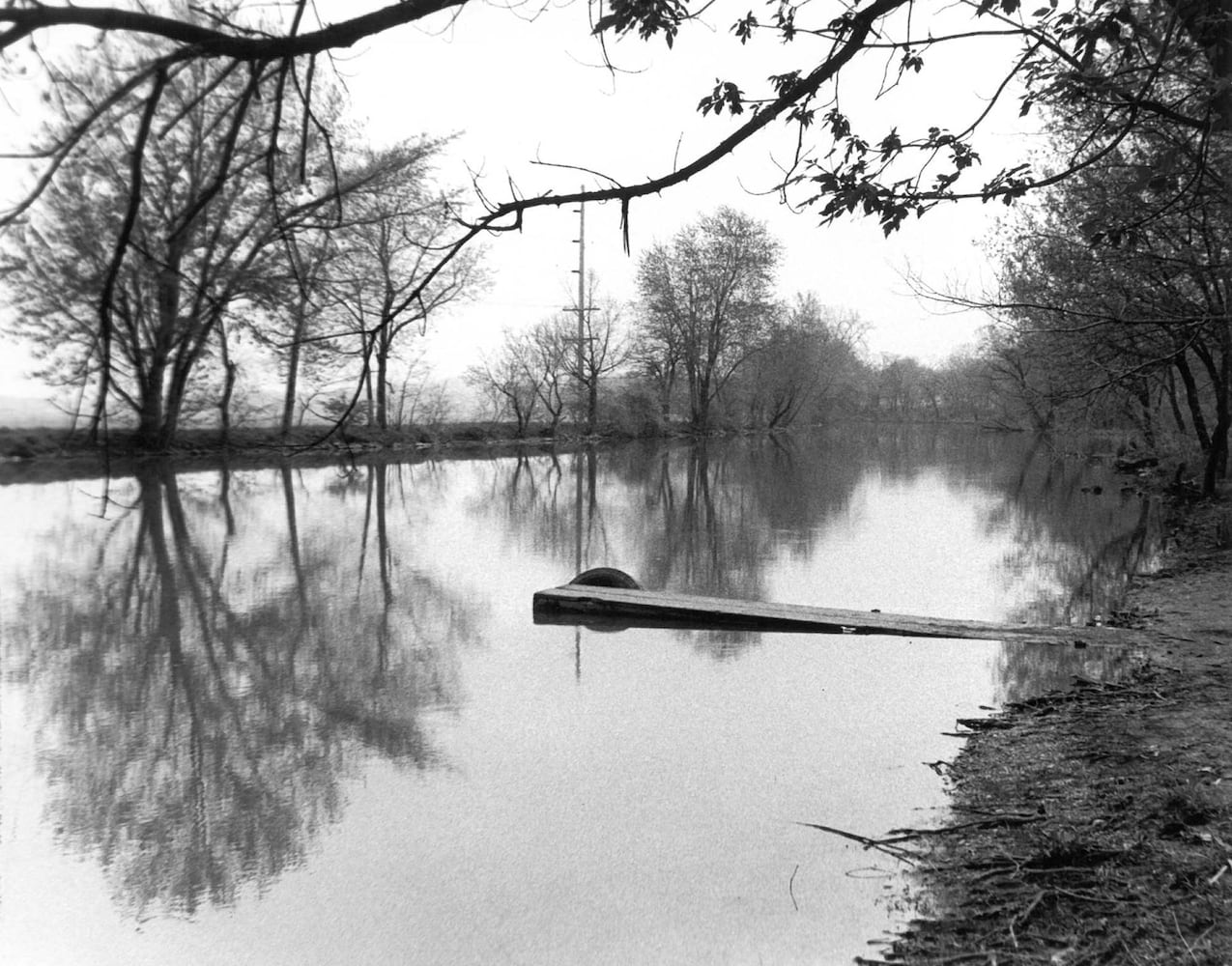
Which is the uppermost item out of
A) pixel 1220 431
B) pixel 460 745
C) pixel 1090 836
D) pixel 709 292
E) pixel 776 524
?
pixel 709 292

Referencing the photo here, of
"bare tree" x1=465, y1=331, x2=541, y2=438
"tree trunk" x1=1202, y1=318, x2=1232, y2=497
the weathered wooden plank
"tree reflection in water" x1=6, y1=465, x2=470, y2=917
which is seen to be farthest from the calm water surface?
"bare tree" x1=465, y1=331, x2=541, y2=438

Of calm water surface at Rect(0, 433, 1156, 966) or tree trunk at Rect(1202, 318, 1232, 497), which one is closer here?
calm water surface at Rect(0, 433, 1156, 966)

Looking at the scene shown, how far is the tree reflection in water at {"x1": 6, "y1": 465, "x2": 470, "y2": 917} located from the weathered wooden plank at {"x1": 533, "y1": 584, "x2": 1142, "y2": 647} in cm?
108

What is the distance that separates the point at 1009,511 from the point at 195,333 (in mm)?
17392

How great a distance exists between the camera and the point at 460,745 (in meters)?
5.17

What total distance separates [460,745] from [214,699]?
71.0 inches

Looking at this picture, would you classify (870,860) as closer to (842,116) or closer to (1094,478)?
(842,116)

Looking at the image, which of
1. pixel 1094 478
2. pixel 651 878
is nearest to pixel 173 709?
pixel 651 878

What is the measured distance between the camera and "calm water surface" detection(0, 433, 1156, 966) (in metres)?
3.38

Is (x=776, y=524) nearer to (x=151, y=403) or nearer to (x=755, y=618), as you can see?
(x=755, y=618)

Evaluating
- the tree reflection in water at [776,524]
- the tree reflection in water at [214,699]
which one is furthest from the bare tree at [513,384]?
the tree reflection in water at [214,699]

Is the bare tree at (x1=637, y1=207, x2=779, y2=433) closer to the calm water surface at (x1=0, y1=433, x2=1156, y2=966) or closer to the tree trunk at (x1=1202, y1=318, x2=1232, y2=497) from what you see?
the tree trunk at (x1=1202, y1=318, x2=1232, y2=497)

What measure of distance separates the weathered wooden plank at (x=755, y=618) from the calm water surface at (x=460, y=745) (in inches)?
8.8

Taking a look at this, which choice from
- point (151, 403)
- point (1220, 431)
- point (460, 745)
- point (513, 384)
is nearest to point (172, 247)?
point (151, 403)
